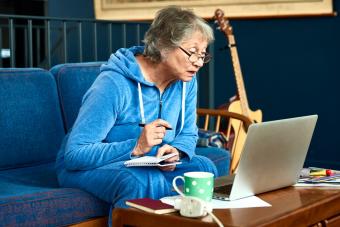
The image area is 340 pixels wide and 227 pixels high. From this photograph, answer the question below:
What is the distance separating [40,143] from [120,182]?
25.6 inches

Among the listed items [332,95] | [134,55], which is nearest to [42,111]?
[134,55]

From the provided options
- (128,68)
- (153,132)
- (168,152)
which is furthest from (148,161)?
(128,68)

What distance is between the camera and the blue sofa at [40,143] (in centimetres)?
238

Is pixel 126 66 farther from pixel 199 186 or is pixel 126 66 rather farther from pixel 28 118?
pixel 199 186

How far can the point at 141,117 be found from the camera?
8.70ft

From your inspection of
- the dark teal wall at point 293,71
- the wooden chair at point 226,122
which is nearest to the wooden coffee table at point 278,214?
the wooden chair at point 226,122

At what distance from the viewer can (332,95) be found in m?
5.44

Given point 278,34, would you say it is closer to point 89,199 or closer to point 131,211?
point 89,199

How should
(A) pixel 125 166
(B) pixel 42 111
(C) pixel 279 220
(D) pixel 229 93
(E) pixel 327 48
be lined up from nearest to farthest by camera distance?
(C) pixel 279 220
(A) pixel 125 166
(B) pixel 42 111
(E) pixel 327 48
(D) pixel 229 93

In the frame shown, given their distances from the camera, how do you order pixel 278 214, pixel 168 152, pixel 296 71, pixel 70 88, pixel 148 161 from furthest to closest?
pixel 296 71 < pixel 70 88 < pixel 168 152 < pixel 148 161 < pixel 278 214

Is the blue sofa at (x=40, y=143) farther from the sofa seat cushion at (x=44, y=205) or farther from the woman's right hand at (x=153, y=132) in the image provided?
the woman's right hand at (x=153, y=132)

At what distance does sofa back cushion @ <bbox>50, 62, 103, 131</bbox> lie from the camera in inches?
120

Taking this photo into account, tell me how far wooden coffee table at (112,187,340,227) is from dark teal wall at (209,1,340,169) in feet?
10.8

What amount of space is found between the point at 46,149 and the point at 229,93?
3.26m
